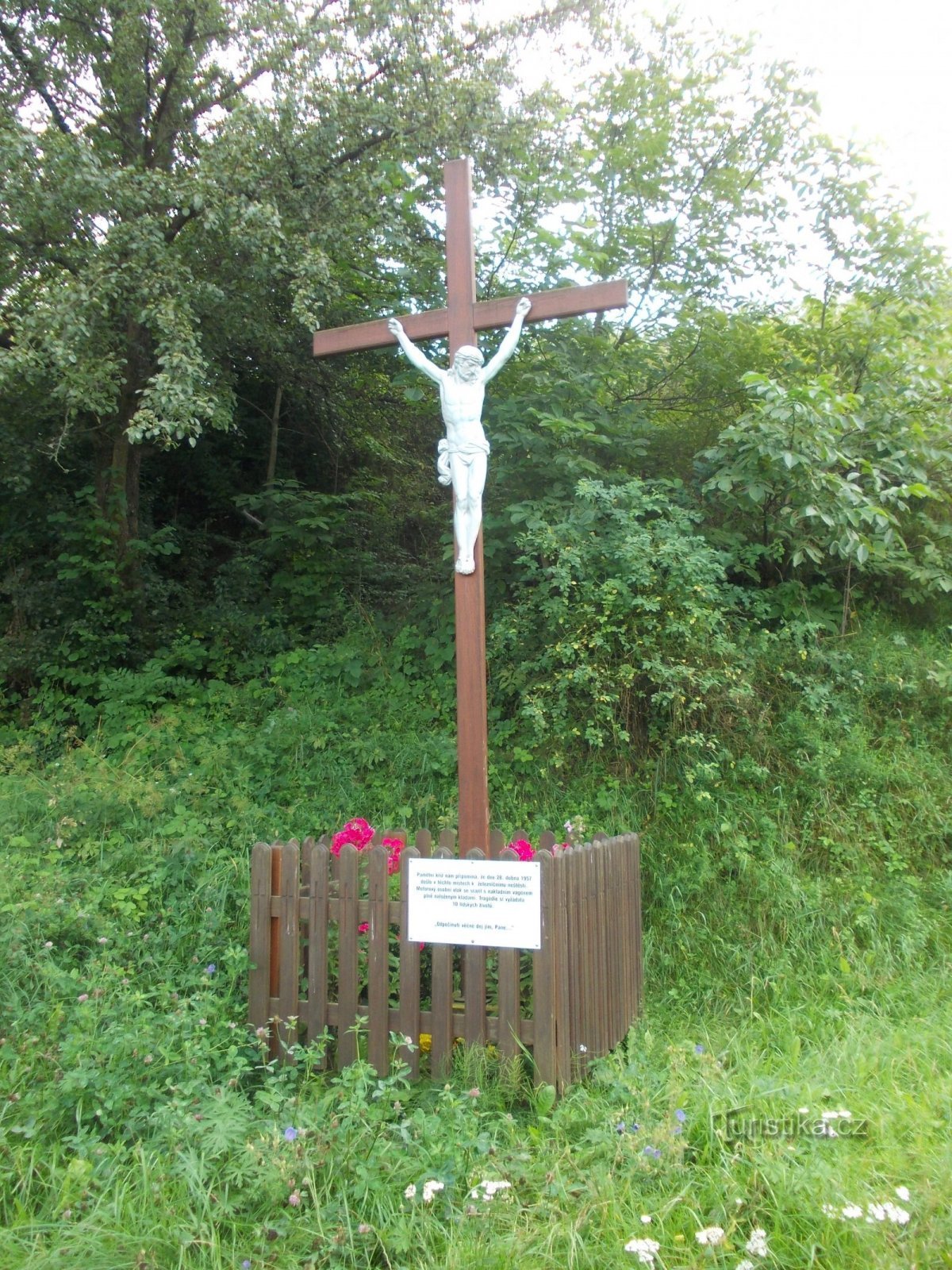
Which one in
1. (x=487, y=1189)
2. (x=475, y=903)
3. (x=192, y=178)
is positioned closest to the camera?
(x=487, y=1189)

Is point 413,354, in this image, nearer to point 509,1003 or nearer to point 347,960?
point 347,960

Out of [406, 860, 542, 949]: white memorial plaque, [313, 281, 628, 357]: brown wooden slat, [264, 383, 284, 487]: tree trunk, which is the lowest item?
[406, 860, 542, 949]: white memorial plaque

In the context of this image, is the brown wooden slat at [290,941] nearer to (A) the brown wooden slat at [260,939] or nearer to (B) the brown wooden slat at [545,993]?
(A) the brown wooden slat at [260,939]

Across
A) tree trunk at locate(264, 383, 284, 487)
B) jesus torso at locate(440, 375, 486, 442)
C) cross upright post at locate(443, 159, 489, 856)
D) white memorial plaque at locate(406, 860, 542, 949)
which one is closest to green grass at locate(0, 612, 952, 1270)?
white memorial plaque at locate(406, 860, 542, 949)

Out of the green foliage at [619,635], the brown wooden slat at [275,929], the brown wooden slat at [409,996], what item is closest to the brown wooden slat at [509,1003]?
the brown wooden slat at [409,996]

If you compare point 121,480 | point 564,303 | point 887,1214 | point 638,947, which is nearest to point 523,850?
point 638,947

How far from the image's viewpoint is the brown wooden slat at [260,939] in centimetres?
409

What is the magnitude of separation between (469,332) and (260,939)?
3.11 metres

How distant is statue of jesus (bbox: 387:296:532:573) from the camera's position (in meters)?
4.66

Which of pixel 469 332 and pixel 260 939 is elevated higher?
pixel 469 332

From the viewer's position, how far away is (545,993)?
3.69 metres

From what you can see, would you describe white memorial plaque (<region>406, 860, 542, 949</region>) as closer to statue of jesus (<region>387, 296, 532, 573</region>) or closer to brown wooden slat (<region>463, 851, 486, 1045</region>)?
brown wooden slat (<region>463, 851, 486, 1045</region>)

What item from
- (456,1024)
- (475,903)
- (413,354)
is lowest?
(456,1024)

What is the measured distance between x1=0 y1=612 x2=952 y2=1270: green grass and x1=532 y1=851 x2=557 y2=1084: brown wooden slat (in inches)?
4.6
